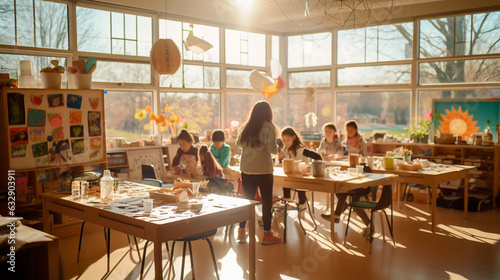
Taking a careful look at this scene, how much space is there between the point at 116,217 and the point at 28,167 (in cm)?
257

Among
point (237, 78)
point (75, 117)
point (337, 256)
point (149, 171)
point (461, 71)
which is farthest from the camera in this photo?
point (237, 78)

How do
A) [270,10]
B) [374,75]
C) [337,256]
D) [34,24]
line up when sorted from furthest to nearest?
[374,75] → [270,10] → [34,24] → [337,256]

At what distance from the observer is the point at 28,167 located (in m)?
5.27

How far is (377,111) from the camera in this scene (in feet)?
28.1

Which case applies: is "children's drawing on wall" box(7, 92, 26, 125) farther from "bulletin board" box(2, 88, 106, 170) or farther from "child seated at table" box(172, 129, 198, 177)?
"child seated at table" box(172, 129, 198, 177)

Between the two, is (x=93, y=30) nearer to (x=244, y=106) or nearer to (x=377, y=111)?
(x=244, y=106)

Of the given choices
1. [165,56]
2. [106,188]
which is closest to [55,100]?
[165,56]

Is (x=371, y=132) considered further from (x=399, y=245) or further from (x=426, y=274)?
(x=426, y=274)

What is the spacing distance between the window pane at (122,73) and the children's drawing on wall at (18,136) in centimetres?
195

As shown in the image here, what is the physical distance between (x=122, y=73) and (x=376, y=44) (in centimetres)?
470

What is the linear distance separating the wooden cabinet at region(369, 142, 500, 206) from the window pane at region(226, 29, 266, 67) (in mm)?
3455

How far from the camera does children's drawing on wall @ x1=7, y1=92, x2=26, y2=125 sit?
510 centimetres

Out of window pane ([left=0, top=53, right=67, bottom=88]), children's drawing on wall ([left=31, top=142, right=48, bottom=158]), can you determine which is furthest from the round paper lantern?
window pane ([left=0, top=53, right=67, bottom=88])

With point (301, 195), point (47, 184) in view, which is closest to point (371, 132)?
point (301, 195)
